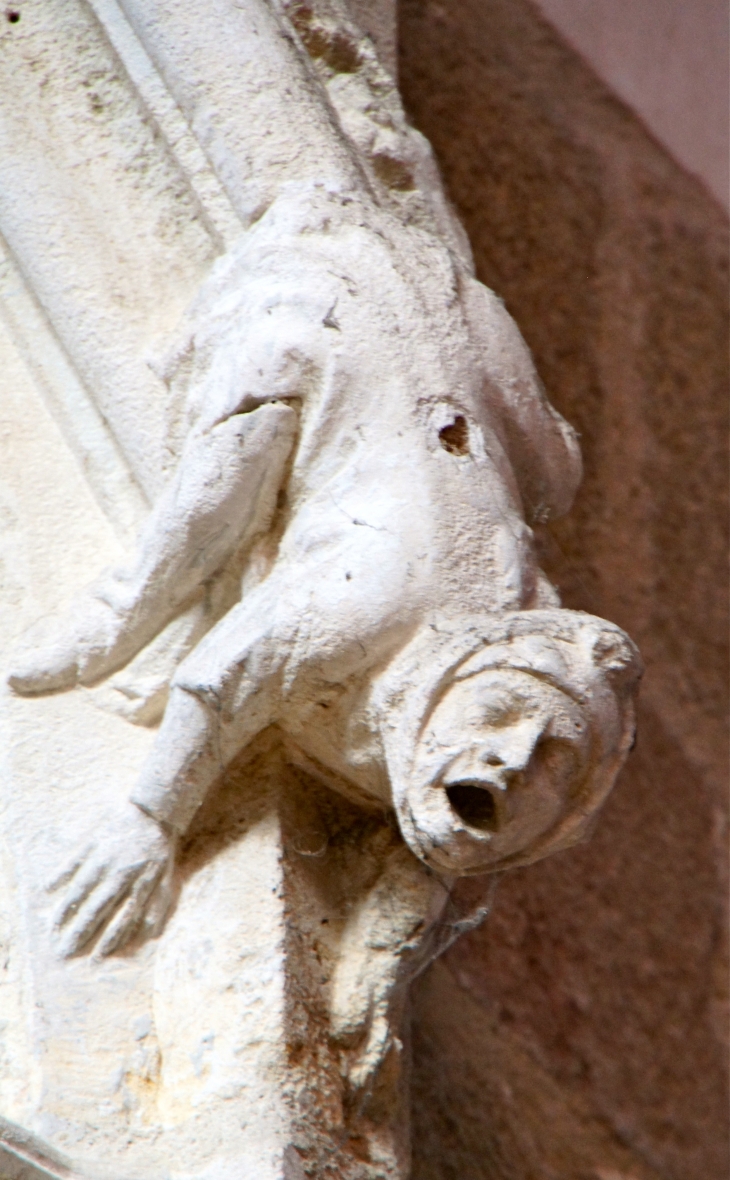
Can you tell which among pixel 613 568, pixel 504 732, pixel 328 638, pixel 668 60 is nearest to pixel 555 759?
pixel 504 732

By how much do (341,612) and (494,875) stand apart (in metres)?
0.24

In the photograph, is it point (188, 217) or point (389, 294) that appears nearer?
point (389, 294)

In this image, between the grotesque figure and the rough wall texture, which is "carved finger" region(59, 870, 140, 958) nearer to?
the grotesque figure

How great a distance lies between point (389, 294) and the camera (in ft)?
3.71

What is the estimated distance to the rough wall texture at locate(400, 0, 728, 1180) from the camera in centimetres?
155

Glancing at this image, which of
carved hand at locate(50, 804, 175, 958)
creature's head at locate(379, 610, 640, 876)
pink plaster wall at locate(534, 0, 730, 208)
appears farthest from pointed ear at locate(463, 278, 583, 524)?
pink plaster wall at locate(534, 0, 730, 208)

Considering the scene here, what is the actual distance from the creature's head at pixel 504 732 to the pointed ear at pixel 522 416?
0.16 meters

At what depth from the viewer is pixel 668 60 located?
5.99 ft

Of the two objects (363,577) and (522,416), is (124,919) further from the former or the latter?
(522,416)

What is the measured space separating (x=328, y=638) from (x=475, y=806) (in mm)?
131

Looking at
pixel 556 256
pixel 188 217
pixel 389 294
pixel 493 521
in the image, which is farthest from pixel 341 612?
pixel 556 256

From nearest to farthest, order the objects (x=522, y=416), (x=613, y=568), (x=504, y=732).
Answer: (x=504, y=732)
(x=522, y=416)
(x=613, y=568)

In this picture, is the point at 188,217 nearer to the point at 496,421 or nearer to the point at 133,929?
the point at 496,421

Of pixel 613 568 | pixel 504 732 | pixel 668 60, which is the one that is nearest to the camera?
pixel 504 732
